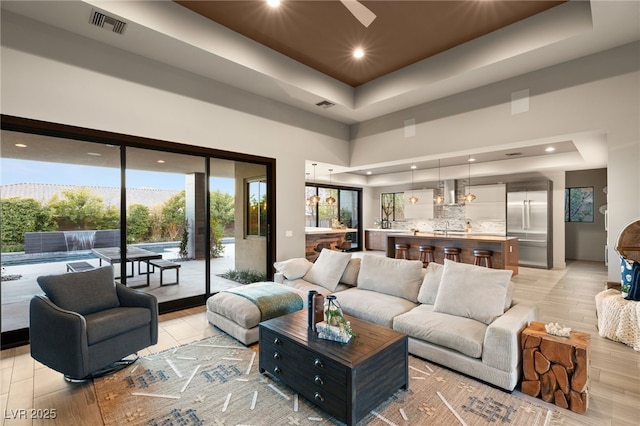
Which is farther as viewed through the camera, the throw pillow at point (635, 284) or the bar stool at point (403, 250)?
the bar stool at point (403, 250)

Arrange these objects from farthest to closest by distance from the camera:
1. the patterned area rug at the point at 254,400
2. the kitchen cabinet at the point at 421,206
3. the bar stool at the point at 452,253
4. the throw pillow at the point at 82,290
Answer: the kitchen cabinet at the point at 421,206 → the bar stool at the point at 452,253 → the throw pillow at the point at 82,290 → the patterned area rug at the point at 254,400

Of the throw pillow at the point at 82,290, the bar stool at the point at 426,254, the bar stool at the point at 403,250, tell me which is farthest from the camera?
the bar stool at the point at 403,250

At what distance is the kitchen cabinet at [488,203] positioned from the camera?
902cm

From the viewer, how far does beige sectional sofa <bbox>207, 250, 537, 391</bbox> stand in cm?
253

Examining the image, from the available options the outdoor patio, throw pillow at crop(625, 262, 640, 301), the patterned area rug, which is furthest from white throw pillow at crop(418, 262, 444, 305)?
the outdoor patio

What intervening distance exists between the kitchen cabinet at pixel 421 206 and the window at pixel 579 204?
4117mm

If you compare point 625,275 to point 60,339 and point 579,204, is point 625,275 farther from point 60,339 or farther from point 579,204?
point 579,204

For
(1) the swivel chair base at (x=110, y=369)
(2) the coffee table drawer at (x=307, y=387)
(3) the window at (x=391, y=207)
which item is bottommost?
(1) the swivel chair base at (x=110, y=369)

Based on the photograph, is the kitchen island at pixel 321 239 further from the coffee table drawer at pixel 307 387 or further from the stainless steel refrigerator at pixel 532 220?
the coffee table drawer at pixel 307 387

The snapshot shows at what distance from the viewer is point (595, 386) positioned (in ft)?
8.54

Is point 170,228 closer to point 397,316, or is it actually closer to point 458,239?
point 397,316

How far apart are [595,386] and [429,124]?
4.27 meters

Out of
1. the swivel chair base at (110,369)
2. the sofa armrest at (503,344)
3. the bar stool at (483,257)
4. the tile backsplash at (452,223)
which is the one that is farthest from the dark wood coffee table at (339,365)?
the tile backsplash at (452,223)

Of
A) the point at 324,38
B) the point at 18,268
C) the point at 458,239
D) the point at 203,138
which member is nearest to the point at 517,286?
the point at 458,239
